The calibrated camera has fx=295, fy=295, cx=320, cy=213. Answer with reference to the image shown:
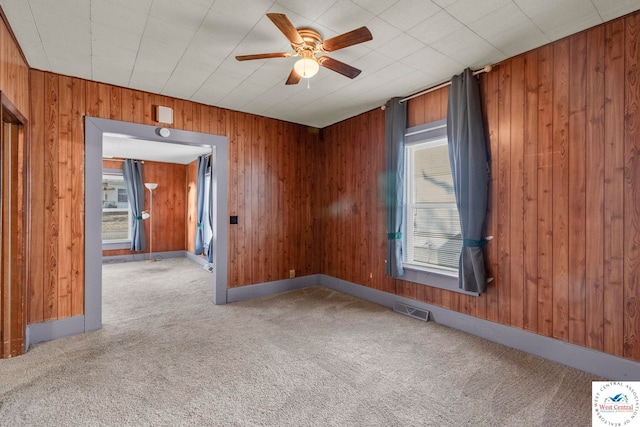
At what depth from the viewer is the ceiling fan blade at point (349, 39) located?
1849mm

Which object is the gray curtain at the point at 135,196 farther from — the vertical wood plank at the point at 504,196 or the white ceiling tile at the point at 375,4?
the vertical wood plank at the point at 504,196

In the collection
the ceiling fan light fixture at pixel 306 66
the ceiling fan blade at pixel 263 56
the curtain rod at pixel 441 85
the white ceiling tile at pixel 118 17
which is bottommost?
the ceiling fan light fixture at pixel 306 66

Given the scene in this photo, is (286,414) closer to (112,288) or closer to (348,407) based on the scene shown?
(348,407)

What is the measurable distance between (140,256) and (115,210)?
1365mm

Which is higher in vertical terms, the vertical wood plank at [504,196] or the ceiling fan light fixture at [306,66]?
the ceiling fan light fixture at [306,66]

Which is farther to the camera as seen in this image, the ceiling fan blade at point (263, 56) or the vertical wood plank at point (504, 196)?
the vertical wood plank at point (504, 196)

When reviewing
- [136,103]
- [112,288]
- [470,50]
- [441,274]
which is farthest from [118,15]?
[112,288]

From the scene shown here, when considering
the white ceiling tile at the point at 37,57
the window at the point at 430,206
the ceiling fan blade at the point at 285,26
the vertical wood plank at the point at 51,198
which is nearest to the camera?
the ceiling fan blade at the point at 285,26

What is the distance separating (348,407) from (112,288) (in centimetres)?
449

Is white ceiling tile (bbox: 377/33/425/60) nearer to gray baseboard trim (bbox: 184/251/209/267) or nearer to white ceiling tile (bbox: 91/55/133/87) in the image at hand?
white ceiling tile (bbox: 91/55/133/87)

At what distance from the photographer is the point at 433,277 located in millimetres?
3303

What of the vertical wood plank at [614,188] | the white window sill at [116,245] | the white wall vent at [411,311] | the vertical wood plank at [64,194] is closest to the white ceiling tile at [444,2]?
the vertical wood plank at [614,188]

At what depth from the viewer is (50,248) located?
291 cm

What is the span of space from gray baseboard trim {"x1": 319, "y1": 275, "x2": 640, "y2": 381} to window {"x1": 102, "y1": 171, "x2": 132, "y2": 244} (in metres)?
6.94
